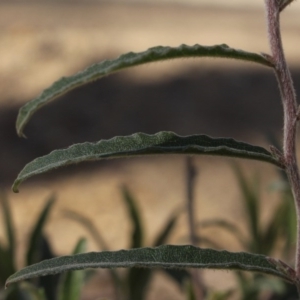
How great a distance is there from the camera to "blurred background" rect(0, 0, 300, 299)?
7.04ft

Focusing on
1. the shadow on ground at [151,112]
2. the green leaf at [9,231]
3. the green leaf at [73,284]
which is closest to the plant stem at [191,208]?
the green leaf at [73,284]

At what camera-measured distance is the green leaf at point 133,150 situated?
0.47 m

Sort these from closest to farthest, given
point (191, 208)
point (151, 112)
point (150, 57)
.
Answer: point (150, 57) → point (191, 208) → point (151, 112)

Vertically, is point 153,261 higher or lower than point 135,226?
lower

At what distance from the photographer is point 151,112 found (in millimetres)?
2721

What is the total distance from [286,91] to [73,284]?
44 centimetres

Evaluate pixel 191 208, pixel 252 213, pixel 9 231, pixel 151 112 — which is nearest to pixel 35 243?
pixel 9 231

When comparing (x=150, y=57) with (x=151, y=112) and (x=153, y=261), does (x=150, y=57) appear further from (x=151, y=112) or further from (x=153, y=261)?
(x=151, y=112)

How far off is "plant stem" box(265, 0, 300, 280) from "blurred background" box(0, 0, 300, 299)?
98cm

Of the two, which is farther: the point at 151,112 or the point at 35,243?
the point at 151,112

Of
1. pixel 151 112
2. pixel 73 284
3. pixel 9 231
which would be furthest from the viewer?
pixel 151 112

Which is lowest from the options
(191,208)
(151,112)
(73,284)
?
(73,284)

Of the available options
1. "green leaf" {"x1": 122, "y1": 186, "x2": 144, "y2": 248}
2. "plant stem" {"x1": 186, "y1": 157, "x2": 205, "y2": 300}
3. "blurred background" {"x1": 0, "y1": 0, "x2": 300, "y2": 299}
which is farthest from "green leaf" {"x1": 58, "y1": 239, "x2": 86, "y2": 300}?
"blurred background" {"x1": 0, "y1": 0, "x2": 300, "y2": 299}

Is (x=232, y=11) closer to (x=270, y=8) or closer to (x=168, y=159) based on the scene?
(x=168, y=159)
